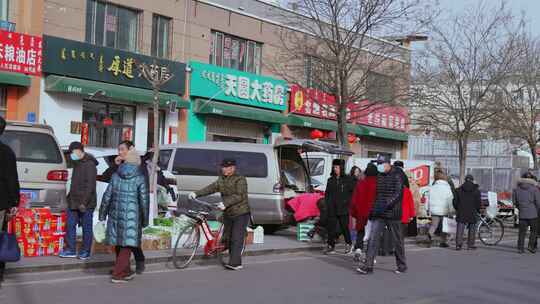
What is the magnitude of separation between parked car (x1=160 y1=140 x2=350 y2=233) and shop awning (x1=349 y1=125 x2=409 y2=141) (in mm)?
15509

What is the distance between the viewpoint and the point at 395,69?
2650cm

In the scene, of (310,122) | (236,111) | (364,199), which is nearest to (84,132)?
(236,111)

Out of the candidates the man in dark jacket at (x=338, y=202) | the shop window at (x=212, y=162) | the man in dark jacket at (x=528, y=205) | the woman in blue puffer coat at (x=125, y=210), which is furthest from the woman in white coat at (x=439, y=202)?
the woman in blue puffer coat at (x=125, y=210)

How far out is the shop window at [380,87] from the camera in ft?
84.3

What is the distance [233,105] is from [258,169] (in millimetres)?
10519

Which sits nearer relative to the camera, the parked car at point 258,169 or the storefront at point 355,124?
the parked car at point 258,169

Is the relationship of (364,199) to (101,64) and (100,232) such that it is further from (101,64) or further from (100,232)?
(101,64)

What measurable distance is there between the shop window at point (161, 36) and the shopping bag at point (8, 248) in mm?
17231

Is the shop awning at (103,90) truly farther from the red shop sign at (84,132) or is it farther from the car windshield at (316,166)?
the car windshield at (316,166)

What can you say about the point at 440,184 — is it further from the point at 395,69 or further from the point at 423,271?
the point at 395,69

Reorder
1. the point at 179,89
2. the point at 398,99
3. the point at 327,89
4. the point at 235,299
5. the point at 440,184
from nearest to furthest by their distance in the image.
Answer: the point at 235,299
the point at 440,184
the point at 327,89
the point at 179,89
the point at 398,99

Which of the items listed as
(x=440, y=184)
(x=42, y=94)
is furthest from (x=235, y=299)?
(x=42, y=94)

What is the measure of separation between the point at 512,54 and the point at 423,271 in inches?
663

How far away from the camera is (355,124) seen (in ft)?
112
